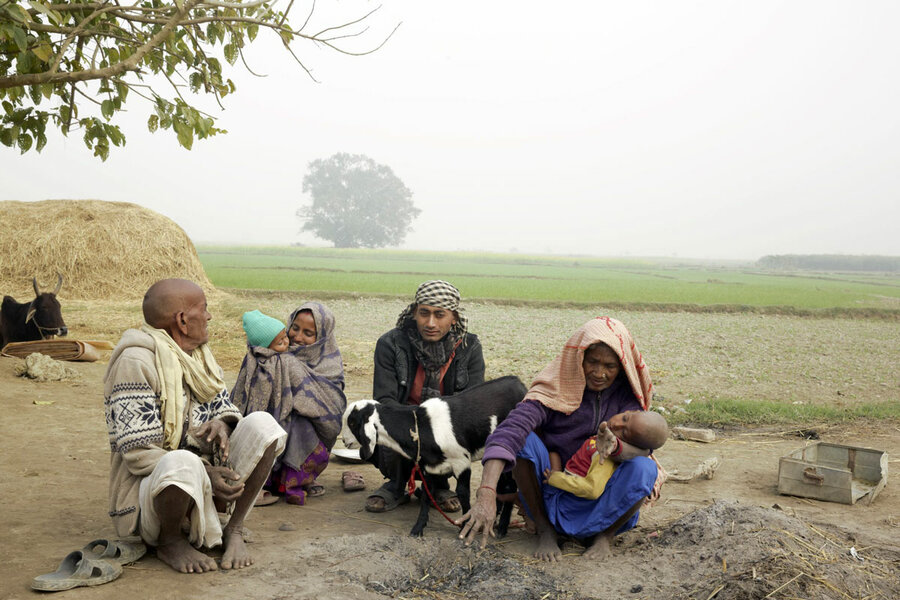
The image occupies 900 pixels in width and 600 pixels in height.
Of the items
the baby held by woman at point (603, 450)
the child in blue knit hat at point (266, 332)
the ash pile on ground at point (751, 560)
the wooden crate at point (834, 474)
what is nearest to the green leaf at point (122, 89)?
the child in blue knit hat at point (266, 332)

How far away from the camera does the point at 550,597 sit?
10.2 feet

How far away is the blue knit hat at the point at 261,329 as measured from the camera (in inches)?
173

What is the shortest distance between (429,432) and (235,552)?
1116mm

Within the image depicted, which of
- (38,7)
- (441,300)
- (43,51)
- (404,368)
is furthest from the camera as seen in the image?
(404,368)

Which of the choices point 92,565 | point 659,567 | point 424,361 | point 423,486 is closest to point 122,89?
point 424,361

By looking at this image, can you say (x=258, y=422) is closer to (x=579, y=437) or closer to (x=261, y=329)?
(x=261, y=329)

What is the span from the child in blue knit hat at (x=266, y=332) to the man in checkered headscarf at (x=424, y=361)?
611 millimetres

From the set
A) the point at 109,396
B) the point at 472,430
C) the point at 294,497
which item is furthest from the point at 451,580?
the point at 109,396

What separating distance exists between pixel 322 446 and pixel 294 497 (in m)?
0.37

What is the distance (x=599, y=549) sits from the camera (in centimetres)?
362

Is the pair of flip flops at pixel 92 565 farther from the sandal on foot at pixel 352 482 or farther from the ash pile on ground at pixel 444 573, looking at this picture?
the sandal on foot at pixel 352 482

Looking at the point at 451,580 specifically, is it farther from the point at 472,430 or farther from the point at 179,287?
the point at 179,287

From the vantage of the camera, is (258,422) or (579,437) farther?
(579,437)

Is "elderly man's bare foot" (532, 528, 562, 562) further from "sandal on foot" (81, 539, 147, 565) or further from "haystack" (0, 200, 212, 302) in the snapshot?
"haystack" (0, 200, 212, 302)
